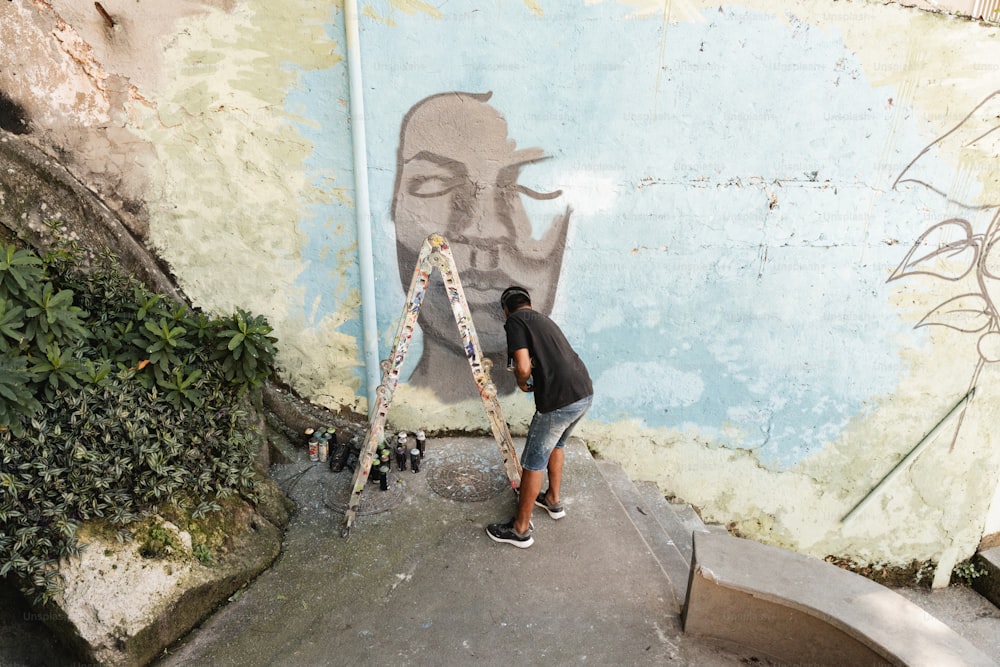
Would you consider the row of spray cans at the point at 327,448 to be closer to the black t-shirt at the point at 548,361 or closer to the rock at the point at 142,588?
the rock at the point at 142,588

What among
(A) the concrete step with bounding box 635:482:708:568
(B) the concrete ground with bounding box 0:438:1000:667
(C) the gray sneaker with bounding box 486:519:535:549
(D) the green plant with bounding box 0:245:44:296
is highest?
(D) the green plant with bounding box 0:245:44:296

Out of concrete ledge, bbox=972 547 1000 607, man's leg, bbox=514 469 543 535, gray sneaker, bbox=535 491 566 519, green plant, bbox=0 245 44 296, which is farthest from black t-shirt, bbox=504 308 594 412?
concrete ledge, bbox=972 547 1000 607

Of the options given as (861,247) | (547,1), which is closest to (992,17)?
(861,247)

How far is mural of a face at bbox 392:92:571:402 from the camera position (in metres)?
3.82

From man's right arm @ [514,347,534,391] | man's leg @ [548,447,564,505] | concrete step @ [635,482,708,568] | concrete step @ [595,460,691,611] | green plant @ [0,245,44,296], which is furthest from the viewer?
concrete step @ [635,482,708,568]

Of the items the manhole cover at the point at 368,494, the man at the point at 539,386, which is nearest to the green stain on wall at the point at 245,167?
the manhole cover at the point at 368,494

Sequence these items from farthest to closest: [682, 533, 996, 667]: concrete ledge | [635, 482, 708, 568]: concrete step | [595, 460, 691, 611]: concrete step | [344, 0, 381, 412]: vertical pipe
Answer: [635, 482, 708, 568]: concrete step, [344, 0, 381, 412]: vertical pipe, [595, 460, 691, 611]: concrete step, [682, 533, 996, 667]: concrete ledge

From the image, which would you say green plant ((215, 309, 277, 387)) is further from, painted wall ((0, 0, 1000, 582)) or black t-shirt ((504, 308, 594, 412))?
black t-shirt ((504, 308, 594, 412))

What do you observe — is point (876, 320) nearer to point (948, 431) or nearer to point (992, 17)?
point (948, 431)

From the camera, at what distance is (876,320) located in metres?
4.37

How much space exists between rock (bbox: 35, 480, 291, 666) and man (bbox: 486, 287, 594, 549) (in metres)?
1.50

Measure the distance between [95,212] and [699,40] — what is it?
4007mm

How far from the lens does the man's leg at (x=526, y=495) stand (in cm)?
343

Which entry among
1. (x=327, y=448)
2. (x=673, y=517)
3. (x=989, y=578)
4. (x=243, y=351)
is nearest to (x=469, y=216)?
(x=243, y=351)
